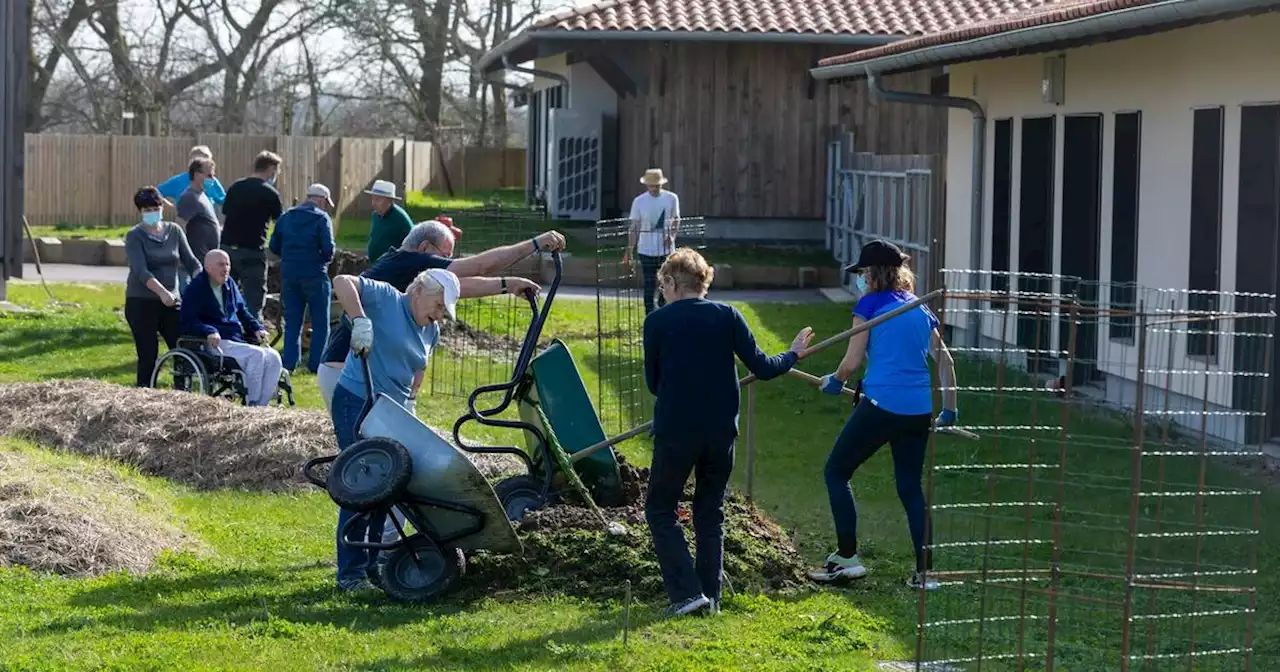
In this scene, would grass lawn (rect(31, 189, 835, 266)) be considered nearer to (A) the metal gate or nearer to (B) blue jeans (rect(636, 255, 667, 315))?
(A) the metal gate

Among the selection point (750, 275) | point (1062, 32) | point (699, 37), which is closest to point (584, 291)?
point (750, 275)

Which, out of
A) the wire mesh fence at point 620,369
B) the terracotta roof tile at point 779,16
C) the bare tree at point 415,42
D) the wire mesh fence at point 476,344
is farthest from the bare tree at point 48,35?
the wire mesh fence at point 620,369

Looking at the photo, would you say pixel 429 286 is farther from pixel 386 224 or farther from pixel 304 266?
pixel 386 224

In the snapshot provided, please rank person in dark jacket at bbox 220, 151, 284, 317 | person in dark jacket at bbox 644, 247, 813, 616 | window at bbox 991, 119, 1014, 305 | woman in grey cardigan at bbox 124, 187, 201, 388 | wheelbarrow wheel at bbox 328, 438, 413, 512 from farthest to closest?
window at bbox 991, 119, 1014, 305
person in dark jacket at bbox 220, 151, 284, 317
woman in grey cardigan at bbox 124, 187, 201, 388
wheelbarrow wheel at bbox 328, 438, 413, 512
person in dark jacket at bbox 644, 247, 813, 616

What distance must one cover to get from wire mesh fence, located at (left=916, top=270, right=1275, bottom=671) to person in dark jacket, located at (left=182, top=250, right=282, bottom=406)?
15.6ft

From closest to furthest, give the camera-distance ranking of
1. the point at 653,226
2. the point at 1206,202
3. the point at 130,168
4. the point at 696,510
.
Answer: the point at 696,510 < the point at 1206,202 < the point at 653,226 < the point at 130,168

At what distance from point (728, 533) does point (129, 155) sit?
1026 inches

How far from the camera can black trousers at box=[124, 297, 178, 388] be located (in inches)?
536

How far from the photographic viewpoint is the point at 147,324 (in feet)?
44.8

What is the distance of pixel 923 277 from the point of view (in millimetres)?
18688

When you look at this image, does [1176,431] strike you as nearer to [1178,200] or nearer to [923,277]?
[1178,200]

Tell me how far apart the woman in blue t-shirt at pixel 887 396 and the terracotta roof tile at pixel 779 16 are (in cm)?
1754

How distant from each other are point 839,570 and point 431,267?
8.30 ft

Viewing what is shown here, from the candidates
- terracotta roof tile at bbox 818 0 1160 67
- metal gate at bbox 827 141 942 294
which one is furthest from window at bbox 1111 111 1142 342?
metal gate at bbox 827 141 942 294
